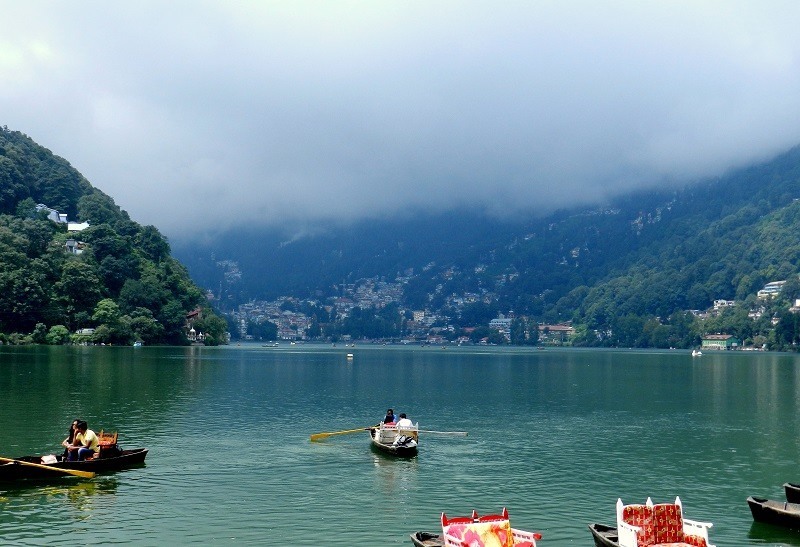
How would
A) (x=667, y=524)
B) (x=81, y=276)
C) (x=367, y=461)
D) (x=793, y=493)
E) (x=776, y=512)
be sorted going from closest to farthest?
(x=667, y=524) < (x=776, y=512) < (x=793, y=493) < (x=367, y=461) < (x=81, y=276)

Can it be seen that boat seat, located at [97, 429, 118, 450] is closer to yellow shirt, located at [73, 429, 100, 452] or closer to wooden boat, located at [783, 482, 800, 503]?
yellow shirt, located at [73, 429, 100, 452]

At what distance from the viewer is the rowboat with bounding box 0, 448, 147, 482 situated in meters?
29.2

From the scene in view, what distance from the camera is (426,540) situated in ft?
67.1

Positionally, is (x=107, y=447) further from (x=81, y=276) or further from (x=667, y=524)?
(x=81, y=276)

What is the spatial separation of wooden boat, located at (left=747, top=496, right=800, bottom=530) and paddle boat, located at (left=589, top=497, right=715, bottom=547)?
5.75 metres

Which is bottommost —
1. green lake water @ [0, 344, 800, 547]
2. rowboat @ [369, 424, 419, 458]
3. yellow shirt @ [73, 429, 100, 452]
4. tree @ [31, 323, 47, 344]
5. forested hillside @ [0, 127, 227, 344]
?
green lake water @ [0, 344, 800, 547]

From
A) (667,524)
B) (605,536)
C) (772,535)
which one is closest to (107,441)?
(605,536)

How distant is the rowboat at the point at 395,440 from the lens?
37906mm

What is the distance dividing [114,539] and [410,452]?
17.2 meters

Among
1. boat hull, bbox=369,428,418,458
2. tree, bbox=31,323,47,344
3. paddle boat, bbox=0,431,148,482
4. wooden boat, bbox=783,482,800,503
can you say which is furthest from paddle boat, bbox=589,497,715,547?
Answer: tree, bbox=31,323,47,344

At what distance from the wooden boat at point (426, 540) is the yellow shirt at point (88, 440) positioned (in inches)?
654

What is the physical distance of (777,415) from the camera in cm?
5875

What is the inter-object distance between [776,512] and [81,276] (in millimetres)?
143792

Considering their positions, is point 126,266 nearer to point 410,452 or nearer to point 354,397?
point 354,397
